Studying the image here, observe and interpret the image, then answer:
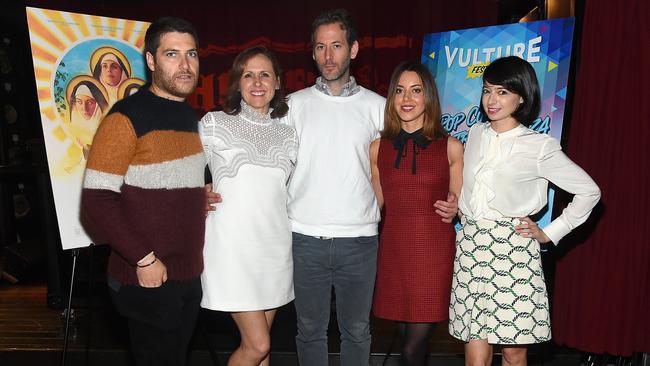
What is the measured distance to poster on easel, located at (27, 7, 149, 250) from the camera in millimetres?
2504

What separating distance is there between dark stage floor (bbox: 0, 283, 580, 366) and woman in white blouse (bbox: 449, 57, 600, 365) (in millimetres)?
914

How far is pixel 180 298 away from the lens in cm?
191

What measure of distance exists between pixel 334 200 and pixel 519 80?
32.5 inches

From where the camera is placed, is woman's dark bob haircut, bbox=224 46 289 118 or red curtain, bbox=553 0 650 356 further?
red curtain, bbox=553 0 650 356

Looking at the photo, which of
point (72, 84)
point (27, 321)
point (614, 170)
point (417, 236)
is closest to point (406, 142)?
point (417, 236)

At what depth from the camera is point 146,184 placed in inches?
68.7

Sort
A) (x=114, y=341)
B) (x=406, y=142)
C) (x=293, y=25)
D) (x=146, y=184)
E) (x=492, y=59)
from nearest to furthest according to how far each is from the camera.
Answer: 1. (x=146, y=184)
2. (x=406, y=142)
3. (x=492, y=59)
4. (x=114, y=341)
5. (x=293, y=25)

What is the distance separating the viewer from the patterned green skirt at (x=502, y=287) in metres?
2.03

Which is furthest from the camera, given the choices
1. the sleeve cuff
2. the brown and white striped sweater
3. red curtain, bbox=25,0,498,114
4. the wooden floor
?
red curtain, bbox=25,0,498,114

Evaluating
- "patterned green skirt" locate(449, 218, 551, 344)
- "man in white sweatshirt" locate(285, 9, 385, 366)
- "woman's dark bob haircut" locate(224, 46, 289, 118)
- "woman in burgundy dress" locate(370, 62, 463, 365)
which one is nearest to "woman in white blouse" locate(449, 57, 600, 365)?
"patterned green skirt" locate(449, 218, 551, 344)

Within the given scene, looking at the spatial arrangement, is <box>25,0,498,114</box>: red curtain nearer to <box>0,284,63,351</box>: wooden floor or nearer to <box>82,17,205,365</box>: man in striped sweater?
<box>0,284,63,351</box>: wooden floor

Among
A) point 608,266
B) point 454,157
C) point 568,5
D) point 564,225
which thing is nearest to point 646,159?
point 608,266

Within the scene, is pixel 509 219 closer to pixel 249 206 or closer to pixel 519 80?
pixel 519 80

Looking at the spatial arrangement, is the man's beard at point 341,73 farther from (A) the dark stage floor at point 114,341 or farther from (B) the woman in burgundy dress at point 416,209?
(A) the dark stage floor at point 114,341
